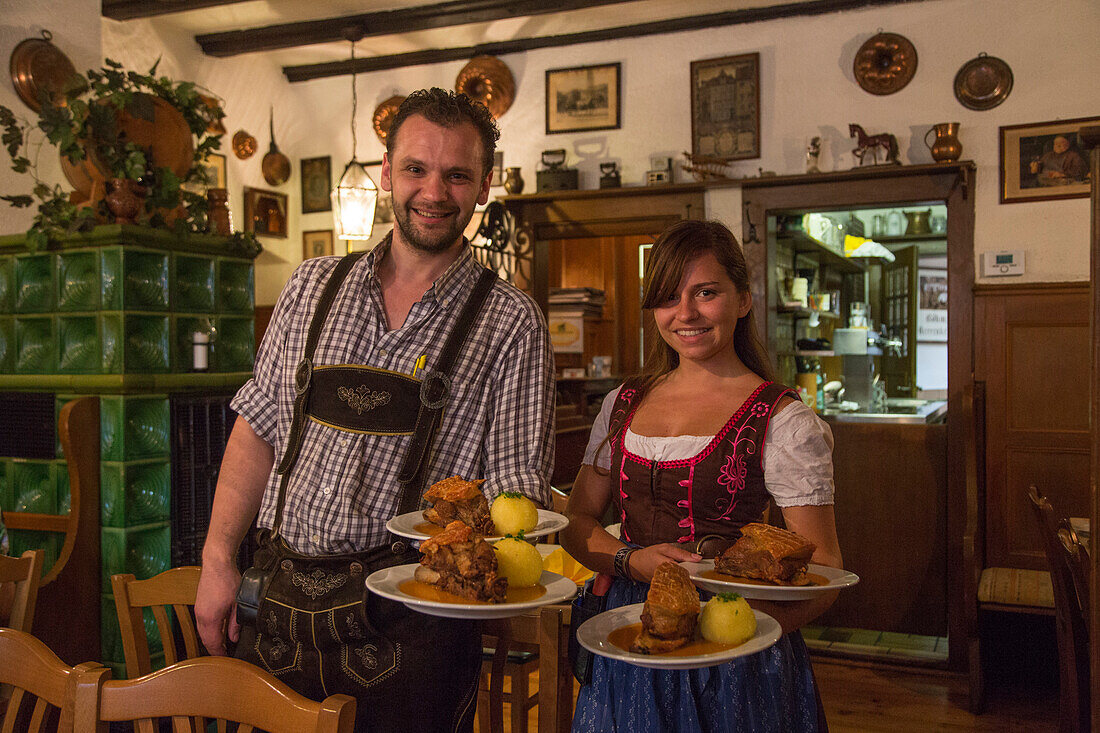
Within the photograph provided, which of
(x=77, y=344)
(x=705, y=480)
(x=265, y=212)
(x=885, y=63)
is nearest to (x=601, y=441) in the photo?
(x=705, y=480)

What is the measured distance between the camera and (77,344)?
344 centimetres

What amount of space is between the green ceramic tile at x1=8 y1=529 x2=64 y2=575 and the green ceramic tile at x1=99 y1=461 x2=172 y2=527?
265 millimetres

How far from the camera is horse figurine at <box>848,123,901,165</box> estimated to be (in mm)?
4891

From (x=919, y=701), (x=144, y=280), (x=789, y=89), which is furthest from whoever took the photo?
(x=789, y=89)

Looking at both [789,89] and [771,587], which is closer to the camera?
[771,587]

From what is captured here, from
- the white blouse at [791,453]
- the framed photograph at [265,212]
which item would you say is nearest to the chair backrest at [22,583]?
the white blouse at [791,453]

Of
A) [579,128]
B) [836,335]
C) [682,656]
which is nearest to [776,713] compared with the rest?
[682,656]

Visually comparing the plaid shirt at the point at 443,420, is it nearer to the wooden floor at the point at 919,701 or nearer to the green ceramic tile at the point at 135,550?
the green ceramic tile at the point at 135,550

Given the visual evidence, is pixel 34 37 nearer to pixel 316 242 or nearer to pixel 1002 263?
pixel 316 242

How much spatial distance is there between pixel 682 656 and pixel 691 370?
0.72 metres

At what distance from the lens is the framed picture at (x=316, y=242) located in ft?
21.6

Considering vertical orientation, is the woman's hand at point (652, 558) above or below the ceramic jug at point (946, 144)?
below

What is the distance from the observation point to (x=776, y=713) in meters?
1.50

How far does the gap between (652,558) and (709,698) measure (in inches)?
9.8
